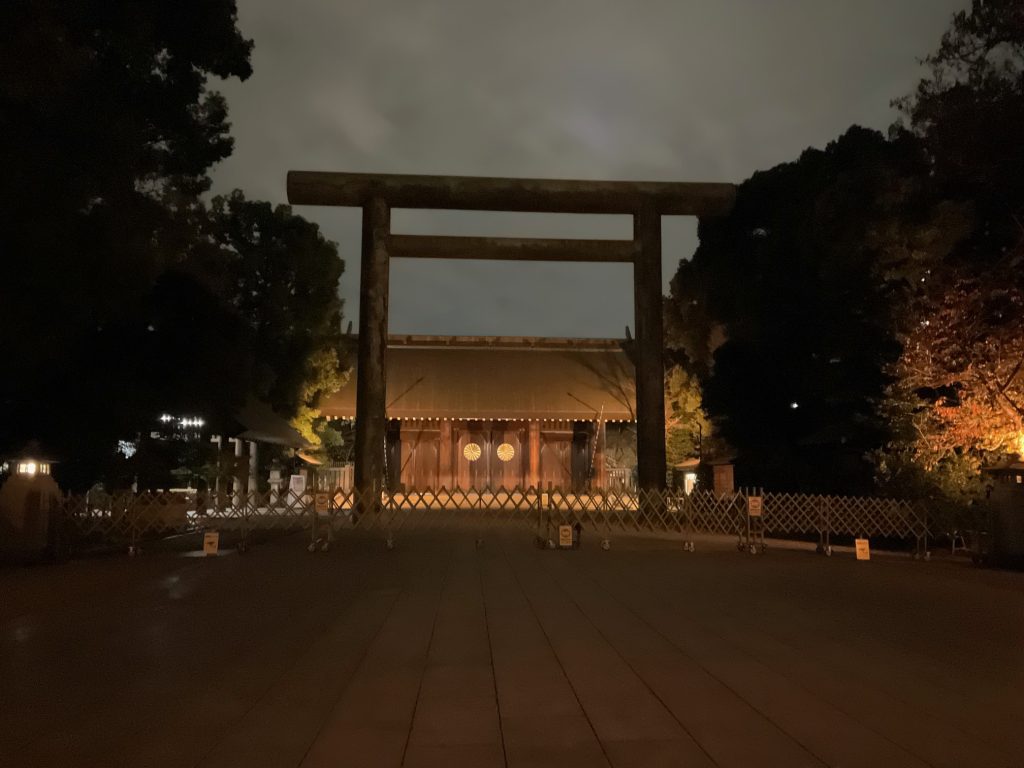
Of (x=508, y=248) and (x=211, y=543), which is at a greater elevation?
(x=508, y=248)

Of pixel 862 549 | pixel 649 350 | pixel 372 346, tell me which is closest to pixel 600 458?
pixel 649 350

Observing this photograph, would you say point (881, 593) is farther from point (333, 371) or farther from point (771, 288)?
point (333, 371)

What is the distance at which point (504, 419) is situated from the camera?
26812mm

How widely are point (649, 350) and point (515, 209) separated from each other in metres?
4.37

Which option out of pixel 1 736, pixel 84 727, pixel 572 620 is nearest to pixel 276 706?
pixel 84 727

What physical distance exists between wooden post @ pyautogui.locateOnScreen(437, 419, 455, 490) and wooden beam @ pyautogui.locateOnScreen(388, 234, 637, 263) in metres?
10.6

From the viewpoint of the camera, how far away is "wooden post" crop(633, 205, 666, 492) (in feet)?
54.2

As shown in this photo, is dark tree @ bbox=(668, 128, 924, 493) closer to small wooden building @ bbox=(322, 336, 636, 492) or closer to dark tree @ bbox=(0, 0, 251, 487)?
small wooden building @ bbox=(322, 336, 636, 492)

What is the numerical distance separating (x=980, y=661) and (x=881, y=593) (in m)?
3.10

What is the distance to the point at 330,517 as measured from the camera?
42.6ft

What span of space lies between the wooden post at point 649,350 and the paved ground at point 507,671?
279 inches

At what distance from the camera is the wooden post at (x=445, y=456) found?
27.5 meters

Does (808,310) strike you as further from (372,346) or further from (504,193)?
(372,346)

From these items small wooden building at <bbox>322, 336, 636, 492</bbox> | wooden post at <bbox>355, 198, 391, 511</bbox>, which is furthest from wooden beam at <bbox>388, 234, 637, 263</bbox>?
small wooden building at <bbox>322, 336, 636, 492</bbox>
